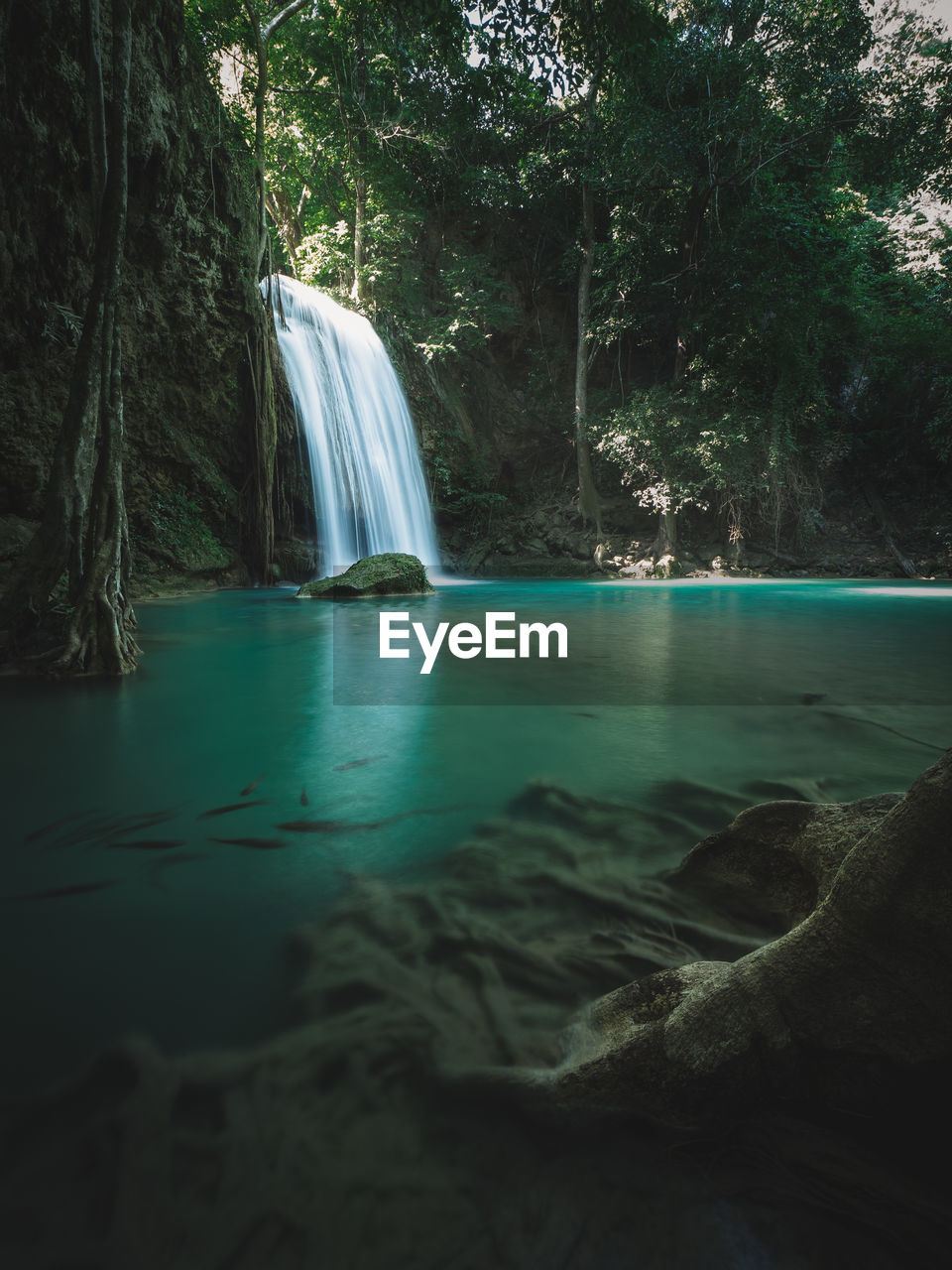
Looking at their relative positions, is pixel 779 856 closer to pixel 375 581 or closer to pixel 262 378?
pixel 375 581

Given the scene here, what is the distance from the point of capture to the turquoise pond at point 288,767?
1.41 m

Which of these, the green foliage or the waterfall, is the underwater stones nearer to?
the green foliage

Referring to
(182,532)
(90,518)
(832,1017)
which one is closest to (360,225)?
(182,532)

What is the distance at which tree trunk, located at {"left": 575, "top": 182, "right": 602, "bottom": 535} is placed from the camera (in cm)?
1767

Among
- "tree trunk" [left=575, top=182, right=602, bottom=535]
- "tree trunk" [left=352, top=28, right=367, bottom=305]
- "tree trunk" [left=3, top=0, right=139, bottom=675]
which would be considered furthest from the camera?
"tree trunk" [left=575, top=182, right=602, bottom=535]

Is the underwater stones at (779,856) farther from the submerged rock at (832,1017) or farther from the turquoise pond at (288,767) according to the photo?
the submerged rock at (832,1017)

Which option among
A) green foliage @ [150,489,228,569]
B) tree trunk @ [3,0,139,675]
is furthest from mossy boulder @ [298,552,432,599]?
tree trunk @ [3,0,139,675]

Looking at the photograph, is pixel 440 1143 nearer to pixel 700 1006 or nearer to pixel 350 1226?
pixel 350 1226

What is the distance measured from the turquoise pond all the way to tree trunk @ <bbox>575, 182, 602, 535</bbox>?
1313 centimetres

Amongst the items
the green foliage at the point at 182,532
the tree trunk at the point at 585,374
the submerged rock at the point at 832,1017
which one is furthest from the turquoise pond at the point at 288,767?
the tree trunk at the point at 585,374

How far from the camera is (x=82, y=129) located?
7398 millimetres

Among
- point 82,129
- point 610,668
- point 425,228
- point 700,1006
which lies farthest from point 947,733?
point 425,228

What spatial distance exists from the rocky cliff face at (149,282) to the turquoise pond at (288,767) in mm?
4739

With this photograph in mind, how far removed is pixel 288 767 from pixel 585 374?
18541 mm
